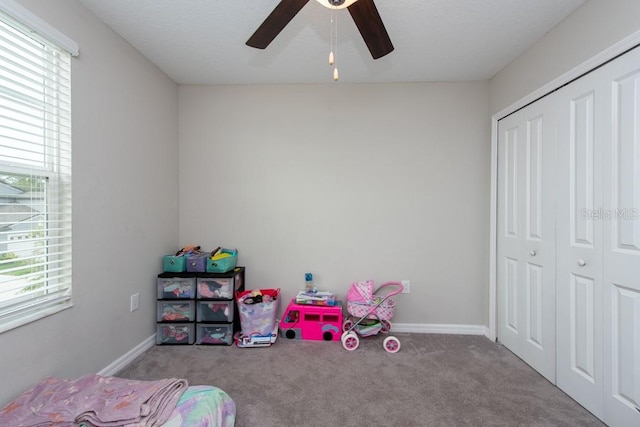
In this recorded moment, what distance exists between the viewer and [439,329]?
2730mm

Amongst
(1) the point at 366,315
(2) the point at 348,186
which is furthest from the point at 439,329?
(2) the point at 348,186

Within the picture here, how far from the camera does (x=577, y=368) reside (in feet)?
5.74

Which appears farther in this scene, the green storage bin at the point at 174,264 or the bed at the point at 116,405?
the green storage bin at the point at 174,264

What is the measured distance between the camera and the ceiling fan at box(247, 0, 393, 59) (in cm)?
128

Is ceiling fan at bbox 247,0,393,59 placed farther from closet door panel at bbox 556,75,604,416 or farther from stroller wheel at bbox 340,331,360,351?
stroller wheel at bbox 340,331,360,351

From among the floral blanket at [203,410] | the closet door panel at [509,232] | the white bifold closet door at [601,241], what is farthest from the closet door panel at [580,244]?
the floral blanket at [203,410]

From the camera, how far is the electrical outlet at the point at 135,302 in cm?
221

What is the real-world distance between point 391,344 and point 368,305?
0.36 metres

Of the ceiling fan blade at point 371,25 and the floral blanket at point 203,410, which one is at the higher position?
the ceiling fan blade at point 371,25

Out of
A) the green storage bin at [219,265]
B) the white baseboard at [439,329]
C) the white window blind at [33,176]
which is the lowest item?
the white baseboard at [439,329]

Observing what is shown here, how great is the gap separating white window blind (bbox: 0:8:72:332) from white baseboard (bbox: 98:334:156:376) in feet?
2.07

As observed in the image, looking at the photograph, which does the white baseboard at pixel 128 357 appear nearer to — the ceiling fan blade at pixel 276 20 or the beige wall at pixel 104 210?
the beige wall at pixel 104 210

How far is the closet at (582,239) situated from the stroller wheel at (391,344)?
3.20 ft

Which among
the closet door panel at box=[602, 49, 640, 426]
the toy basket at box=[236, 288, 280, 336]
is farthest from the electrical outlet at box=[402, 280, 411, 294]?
the closet door panel at box=[602, 49, 640, 426]
